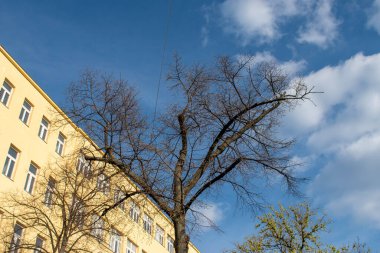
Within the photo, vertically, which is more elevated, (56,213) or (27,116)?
(27,116)

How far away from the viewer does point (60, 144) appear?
24.9 m

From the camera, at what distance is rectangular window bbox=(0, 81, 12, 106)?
2027 centimetres

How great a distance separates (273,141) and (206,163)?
199cm

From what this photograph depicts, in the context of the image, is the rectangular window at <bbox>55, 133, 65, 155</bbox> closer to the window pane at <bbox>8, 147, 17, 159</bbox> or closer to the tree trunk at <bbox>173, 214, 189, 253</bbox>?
the window pane at <bbox>8, 147, 17, 159</bbox>

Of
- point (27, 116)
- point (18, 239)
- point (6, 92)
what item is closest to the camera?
point (18, 239)

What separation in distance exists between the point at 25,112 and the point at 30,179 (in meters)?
3.63

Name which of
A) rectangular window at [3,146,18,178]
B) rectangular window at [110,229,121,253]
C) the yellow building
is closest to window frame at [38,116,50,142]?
the yellow building

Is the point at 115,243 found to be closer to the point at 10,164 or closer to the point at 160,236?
the point at 160,236

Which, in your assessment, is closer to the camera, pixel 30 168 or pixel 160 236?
pixel 30 168

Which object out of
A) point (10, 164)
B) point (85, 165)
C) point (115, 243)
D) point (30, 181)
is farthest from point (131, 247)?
point (85, 165)

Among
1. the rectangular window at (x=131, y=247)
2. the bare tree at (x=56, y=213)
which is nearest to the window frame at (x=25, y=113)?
the bare tree at (x=56, y=213)

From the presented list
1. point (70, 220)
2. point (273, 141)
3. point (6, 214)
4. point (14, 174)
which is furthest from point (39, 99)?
point (273, 141)

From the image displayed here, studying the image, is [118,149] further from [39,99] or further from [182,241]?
[39,99]

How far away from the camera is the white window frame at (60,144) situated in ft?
80.0
